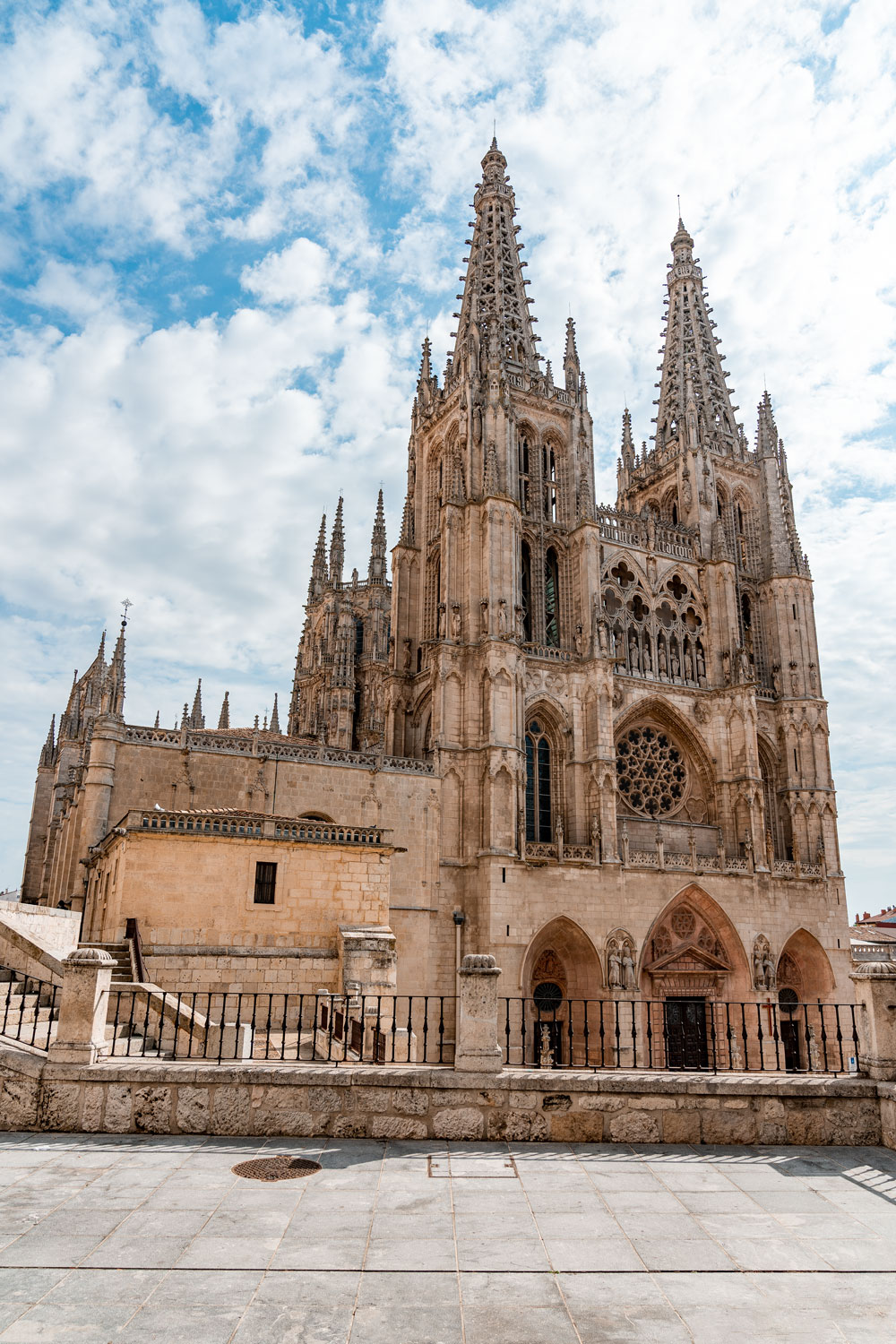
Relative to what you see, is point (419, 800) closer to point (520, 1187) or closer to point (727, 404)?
point (520, 1187)

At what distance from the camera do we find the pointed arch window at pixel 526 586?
31.0 metres

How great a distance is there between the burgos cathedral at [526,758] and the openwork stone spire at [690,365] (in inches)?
7.4

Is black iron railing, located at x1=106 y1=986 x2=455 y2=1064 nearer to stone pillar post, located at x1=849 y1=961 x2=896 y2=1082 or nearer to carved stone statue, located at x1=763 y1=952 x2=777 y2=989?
stone pillar post, located at x1=849 y1=961 x2=896 y2=1082

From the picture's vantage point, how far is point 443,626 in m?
28.5

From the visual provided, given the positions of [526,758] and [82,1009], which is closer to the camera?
[82,1009]

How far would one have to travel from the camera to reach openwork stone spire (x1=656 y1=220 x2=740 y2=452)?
38812 mm

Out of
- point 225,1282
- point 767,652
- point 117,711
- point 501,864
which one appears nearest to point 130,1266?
point 225,1282

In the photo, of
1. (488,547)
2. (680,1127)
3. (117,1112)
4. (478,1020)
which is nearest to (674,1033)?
(488,547)

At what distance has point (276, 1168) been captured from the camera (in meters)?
6.85

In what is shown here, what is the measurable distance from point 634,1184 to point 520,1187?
2.91 feet

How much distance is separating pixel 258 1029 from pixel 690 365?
1372 inches

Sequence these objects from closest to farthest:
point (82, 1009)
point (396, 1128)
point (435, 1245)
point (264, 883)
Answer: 1. point (435, 1245)
2. point (396, 1128)
3. point (82, 1009)
4. point (264, 883)

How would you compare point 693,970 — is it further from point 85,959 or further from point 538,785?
point 85,959

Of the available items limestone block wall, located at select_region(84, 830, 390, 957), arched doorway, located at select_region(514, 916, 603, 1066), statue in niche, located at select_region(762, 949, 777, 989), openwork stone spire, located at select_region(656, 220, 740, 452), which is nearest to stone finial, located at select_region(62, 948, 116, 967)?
limestone block wall, located at select_region(84, 830, 390, 957)
